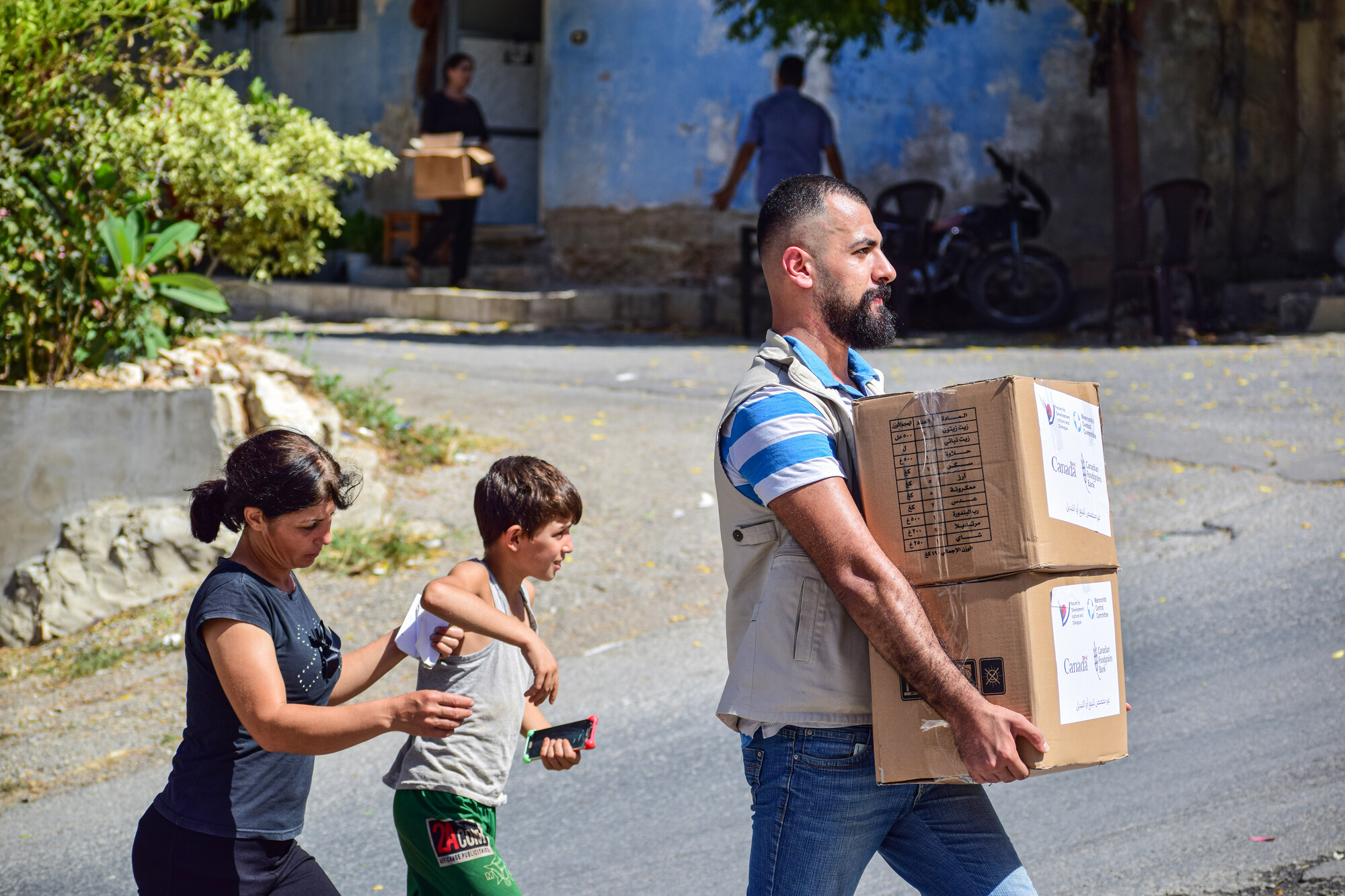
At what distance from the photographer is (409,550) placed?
6527mm

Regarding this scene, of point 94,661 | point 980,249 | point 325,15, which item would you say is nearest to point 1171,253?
point 980,249

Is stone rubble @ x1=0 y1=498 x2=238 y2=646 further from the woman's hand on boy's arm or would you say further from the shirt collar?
the shirt collar

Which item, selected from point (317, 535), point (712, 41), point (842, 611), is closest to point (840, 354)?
point (842, 611)

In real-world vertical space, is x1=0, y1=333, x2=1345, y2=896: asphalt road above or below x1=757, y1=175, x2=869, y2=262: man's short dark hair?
below

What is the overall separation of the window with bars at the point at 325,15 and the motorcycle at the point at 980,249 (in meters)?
7.65

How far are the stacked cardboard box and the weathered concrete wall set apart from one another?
15.2 feet

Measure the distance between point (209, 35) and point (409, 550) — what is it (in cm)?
1345

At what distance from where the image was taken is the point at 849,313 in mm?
2316

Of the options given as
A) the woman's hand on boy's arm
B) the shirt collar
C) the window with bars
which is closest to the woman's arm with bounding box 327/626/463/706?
the woman's hand on boy's arm

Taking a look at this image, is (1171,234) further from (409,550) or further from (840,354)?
(840,354)

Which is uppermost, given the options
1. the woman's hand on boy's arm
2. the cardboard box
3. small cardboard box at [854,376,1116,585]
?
the cardboard box

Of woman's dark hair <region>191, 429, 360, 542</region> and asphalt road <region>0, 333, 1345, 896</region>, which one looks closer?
woman's dark hair <region>191, 429, 360, 542</region>

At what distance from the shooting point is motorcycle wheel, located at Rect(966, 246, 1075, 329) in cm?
1305

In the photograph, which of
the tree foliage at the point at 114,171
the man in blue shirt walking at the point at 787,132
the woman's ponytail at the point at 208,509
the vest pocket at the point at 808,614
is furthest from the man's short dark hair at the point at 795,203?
the man in blue shirt walking at the point at 787,132
